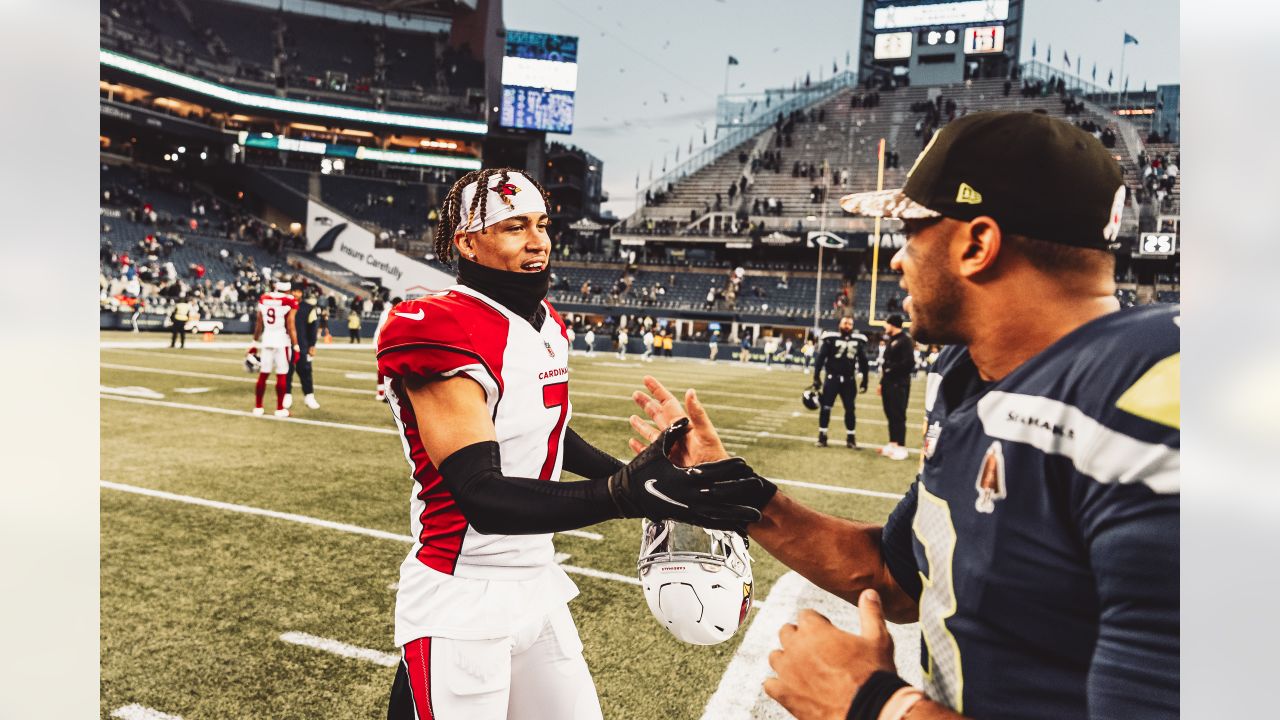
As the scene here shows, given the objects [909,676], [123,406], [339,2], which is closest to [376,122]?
[339,2]

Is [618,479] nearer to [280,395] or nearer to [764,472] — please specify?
[764,472]

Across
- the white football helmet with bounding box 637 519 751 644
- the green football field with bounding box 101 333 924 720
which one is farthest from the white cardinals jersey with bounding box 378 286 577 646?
the green football field with bounding box 101 333 924 720

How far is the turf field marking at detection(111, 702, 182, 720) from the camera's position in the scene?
3002 mm

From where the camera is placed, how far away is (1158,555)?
0.95 meters

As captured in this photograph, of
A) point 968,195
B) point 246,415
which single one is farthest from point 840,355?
point 968,195

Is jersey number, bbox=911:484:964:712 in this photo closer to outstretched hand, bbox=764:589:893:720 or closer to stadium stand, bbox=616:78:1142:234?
outstretched hand, bbox=764:589:893:720

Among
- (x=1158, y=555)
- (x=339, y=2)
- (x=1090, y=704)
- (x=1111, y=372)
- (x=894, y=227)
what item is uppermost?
(x=339, y=2)

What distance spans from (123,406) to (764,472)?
26.4 ft

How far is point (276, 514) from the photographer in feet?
18.9

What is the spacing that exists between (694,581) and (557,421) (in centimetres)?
57

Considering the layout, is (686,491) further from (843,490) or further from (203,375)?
(203,375)
